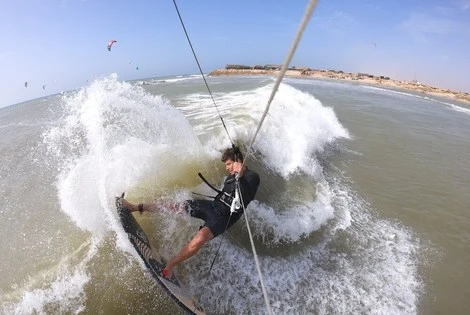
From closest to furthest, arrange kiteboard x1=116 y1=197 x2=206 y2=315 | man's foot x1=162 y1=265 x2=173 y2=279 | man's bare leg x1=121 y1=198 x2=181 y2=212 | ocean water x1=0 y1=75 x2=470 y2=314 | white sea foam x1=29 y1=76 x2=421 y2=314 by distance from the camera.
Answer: kiteboard x1=116 y1=197 x2=206 y2=315 → man's foot x1=162 y1=265 x2=173 y2=279 → ocean water x1=0 y1=75 x2=470 y2=314 → white sea foam x1=29 y1=76 x2=421 y2=314 → man's bare leg x1=121 y1=198 x2=181 y2=212

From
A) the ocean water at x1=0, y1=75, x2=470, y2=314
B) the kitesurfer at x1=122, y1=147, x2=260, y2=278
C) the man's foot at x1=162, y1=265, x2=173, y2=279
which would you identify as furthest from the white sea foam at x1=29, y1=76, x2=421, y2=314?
the kitesurfer at x1=122, y1=147, x2=260, y2=278

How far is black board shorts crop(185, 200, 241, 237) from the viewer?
527 cm

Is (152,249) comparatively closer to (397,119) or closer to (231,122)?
(231,122)

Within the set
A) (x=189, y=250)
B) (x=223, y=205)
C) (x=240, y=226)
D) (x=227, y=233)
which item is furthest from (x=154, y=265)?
(x=240, y=226)

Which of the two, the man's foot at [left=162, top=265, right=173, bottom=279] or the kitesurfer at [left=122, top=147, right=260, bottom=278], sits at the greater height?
the kitesurfer at [left=122, top=147, right=260, bottom=278]

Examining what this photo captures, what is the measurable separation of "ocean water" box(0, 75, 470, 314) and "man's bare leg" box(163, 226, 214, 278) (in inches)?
19.0

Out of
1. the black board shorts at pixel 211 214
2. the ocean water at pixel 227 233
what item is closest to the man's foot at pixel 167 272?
the ocean water at pixel 227 233

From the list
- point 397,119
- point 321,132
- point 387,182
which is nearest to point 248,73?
point 397,119

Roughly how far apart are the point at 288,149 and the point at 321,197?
2.66m

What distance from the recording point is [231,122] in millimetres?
11539

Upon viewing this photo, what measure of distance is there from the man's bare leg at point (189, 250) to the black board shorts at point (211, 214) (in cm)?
10

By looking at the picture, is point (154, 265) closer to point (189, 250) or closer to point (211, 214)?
point (189, 250)

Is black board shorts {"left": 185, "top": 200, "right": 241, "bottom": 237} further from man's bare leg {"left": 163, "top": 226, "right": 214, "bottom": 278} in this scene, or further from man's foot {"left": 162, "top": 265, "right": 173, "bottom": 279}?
man's foot {"left": 162, "top": 265, "right": 173, "bottom": 279}

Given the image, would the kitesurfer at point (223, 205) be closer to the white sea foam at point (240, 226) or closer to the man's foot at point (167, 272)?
the man's foot at point (167, 272)
